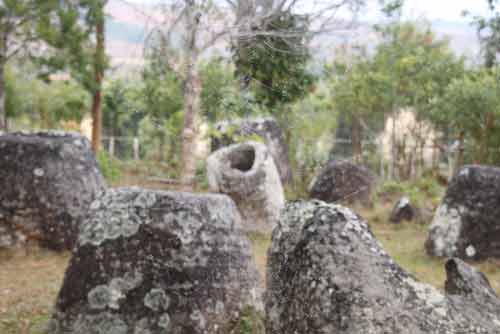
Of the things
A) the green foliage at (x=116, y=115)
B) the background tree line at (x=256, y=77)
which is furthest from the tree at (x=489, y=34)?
the green foliage at (x=116, y=115)

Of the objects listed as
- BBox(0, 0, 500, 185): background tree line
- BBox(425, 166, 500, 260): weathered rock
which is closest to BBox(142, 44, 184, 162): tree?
BBox(0, 0, 500, 185): background tree line

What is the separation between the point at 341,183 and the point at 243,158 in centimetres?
360

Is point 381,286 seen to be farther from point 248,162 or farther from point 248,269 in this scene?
point 248,162

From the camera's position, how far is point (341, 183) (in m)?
14.6

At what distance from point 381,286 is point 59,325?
99.2 inches

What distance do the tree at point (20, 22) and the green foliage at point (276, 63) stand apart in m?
8.89

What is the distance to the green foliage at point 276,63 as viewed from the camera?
7.32 m

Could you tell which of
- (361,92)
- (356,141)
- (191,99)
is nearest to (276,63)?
(191,99)

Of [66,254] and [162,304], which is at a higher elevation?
[162,304]

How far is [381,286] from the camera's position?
3182 mm

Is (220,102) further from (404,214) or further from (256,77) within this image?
(404,214)

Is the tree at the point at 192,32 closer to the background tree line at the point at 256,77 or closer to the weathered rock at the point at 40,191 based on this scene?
the background tree line at the point at 256,77

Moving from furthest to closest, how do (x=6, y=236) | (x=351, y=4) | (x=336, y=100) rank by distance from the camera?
(x=336, y=100) → (x=351, y=4) → (x=6, y=236)

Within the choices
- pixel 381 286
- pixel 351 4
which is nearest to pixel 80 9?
pixel 351 4
